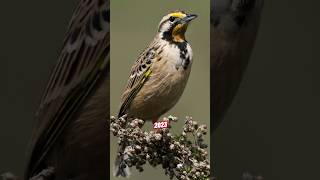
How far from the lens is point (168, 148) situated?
18.4ft

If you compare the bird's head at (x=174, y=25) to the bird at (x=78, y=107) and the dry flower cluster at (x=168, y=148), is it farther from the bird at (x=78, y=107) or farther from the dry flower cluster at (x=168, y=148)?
the dry flower cluster at (x=168, y=148)

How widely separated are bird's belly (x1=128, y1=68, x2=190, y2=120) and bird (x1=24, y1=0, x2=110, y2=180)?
35cm

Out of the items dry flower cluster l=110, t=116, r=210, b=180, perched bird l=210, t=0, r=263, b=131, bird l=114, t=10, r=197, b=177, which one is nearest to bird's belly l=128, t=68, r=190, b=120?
bird l=114, t=10, r=197, b=177

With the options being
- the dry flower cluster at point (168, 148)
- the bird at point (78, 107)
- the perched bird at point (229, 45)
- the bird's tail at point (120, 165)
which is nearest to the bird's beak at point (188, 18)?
the perched bird at point (229, 45)

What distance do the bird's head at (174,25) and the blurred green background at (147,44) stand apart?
3 centimetres

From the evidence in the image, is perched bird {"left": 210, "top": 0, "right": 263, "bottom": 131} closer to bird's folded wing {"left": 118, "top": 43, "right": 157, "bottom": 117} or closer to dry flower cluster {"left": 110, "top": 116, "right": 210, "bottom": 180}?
dry flower cluster {"left": 110, "top": 116, "right": 210, "bottom": 180}

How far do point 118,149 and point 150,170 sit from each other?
342mm

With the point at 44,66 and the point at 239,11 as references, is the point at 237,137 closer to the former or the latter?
the point at 239,11

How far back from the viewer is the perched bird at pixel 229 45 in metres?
5.88

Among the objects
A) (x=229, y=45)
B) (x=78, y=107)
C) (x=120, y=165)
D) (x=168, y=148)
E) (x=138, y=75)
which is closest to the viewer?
(x=78, y=107)

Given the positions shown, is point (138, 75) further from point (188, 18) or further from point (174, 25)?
point (188, 18)

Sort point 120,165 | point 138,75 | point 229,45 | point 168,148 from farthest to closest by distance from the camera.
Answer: point 229,45 → point 168,148 → point 138,75 → point 120,165

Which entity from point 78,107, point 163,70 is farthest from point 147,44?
point 78,107

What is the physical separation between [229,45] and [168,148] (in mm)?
1038
